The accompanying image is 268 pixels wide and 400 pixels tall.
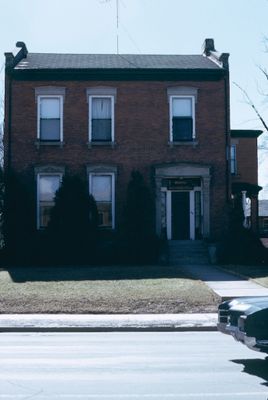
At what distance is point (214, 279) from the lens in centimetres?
2184

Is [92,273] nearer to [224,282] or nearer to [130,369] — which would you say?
[224,282]

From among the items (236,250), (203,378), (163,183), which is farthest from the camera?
(163,183)

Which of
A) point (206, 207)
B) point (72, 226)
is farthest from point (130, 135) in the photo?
point (72, 226)

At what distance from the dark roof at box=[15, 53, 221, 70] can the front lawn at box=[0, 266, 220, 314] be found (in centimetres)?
1051

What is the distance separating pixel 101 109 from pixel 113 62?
2919 millimetres

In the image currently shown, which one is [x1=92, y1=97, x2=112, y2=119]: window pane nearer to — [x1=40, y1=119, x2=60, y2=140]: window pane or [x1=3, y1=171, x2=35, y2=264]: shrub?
[x1=40, y1=119, x2=60, y2=140]: window pane

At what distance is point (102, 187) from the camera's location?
28656 millimetres

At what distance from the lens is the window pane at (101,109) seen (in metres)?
28.8

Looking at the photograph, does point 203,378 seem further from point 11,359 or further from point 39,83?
point 39,83

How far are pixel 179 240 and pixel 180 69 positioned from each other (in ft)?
24.5

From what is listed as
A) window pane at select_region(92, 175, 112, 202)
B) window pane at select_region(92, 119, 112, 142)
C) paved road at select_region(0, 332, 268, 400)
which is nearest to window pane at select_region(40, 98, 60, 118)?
window pane at select_region(92, 119, 112, 142)

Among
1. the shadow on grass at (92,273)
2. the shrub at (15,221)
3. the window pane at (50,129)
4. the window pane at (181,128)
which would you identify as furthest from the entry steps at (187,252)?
the window pane at (50,129)

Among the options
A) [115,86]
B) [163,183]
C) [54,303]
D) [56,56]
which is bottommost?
[54,303]

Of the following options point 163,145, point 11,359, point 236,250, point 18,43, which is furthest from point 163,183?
point 11,359
